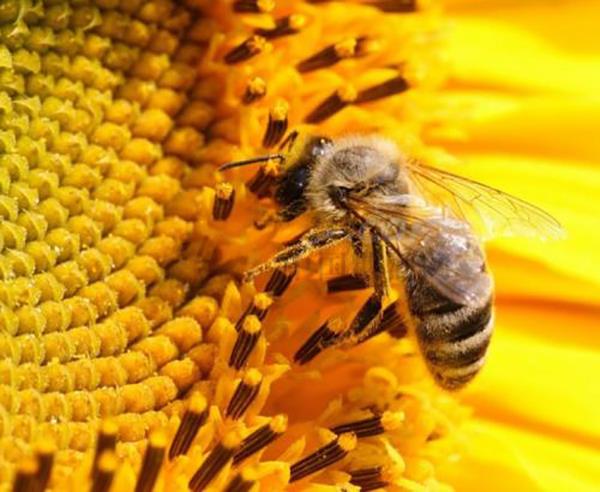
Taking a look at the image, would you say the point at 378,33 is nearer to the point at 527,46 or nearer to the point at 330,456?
the point at 527,46

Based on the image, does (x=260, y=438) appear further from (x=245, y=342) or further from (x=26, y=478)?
(x=26, y=478)

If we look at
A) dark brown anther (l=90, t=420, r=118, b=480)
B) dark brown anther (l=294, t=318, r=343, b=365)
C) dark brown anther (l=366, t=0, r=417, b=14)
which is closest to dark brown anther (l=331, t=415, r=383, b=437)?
dark brown anther (l=294, t=318, r=343, b=365)

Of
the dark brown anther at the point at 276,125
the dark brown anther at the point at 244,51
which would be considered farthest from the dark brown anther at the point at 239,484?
the dark brown anther at the point at 244,51

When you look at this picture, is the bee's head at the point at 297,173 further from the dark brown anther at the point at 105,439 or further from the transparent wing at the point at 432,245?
the dark brown anther at the point at 105,439

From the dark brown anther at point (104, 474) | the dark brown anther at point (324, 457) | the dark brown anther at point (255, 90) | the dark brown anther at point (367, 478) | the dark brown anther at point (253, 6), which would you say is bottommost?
the dark brown anther at point (367, 478)

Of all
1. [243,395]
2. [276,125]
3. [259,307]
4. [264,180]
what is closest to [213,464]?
[243,395]

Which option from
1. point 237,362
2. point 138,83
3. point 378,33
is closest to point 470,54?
point 378,33

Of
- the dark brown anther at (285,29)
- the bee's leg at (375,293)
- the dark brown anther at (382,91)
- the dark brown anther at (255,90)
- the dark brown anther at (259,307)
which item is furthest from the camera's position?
the dark brown anther at (382,91)

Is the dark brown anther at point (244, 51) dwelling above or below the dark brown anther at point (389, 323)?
above
